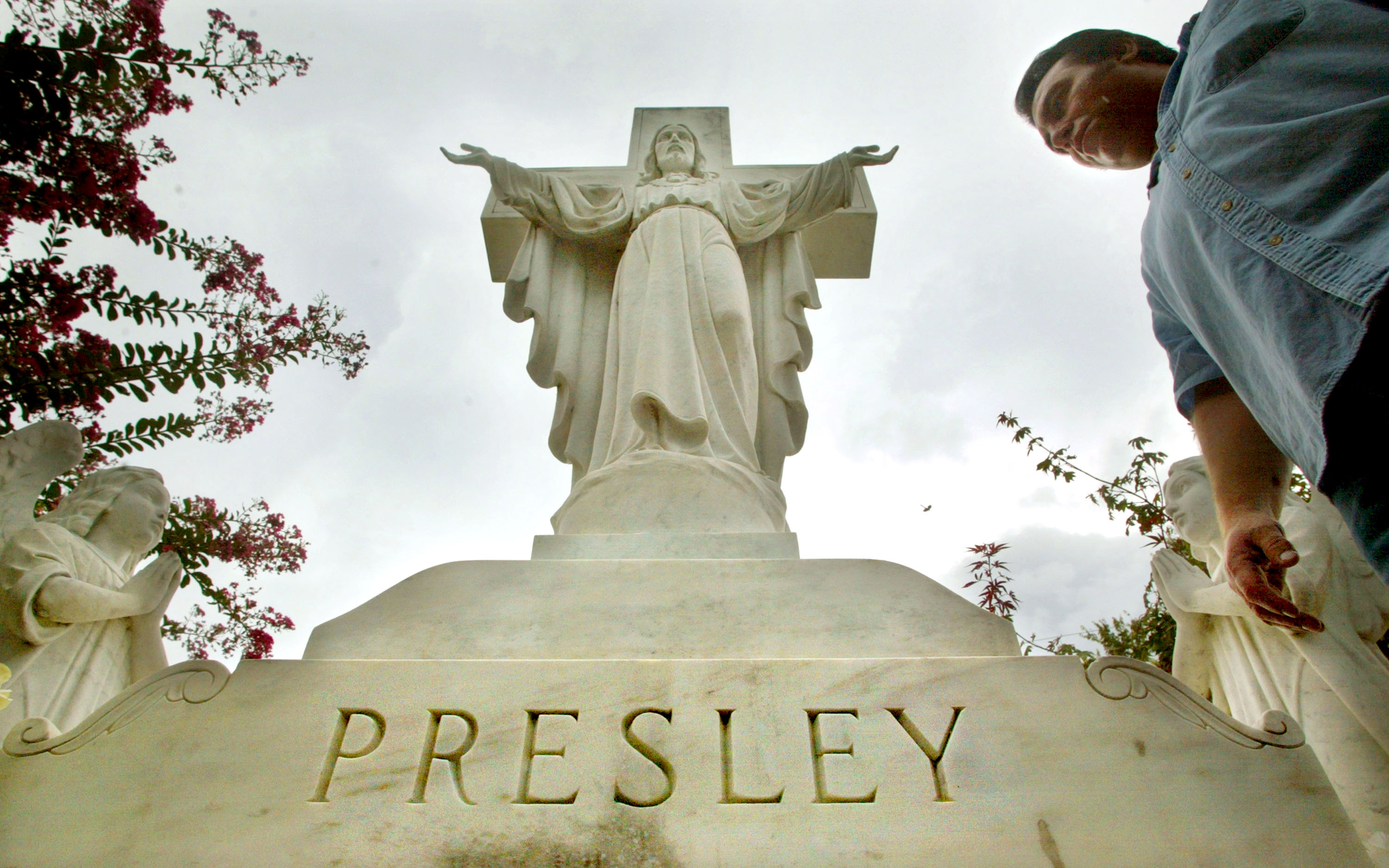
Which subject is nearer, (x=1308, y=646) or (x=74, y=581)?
(x=1308, y=646)

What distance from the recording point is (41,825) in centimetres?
180

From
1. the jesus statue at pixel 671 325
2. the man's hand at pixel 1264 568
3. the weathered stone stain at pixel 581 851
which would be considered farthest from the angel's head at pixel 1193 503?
the weathered stone stain at pixel 581 851

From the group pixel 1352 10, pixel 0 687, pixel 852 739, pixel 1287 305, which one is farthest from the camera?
pixel 0 687

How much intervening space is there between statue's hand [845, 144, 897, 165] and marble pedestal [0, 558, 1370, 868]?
11.8 ft

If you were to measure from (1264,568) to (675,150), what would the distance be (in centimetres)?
449

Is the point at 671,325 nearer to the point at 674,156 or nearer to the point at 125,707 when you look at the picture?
the point at 674,156

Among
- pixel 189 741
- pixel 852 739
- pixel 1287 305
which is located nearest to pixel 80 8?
pixel 189 741

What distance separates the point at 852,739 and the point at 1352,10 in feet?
5.68

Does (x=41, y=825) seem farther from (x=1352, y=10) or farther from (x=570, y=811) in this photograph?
(x=1352, y=10)

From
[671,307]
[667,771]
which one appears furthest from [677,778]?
[671,307]

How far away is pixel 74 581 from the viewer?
2.41m

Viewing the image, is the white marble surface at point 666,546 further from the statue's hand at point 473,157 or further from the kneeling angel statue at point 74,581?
the statue's hand at point 473,157

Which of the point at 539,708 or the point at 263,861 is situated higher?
the point at 539,708

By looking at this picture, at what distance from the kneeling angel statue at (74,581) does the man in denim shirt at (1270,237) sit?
275cm
